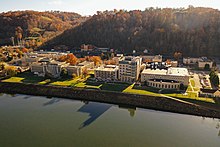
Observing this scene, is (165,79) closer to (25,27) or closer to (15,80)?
(15,80)

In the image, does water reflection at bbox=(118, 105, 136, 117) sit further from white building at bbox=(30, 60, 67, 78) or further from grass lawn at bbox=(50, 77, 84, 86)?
white building at bbox=(30, 60, 67, 78)

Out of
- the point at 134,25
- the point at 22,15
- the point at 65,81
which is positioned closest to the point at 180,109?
the point at 65,81

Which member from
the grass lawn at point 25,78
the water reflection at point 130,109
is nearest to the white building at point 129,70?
the water reflection at point 130,109

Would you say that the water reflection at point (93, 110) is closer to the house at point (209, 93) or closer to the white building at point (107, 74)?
the white building at point (107, 74)

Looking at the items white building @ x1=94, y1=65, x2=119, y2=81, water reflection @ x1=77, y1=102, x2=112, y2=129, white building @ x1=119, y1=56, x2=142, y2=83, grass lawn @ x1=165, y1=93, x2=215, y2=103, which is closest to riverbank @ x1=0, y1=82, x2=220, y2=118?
grass lawn @ x1=165, y1=93, x2=215, y2=103

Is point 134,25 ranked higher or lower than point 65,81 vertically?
higher

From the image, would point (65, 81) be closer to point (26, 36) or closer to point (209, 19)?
point (209, 19)
